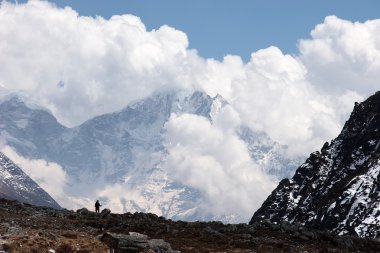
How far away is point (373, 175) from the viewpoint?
6555 inches

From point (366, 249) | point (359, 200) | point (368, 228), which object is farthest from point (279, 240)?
point (359, 200)

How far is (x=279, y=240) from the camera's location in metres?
55.3

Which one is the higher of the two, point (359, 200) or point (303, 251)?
point (359, 200)

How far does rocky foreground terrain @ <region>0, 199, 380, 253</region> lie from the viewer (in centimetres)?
4319

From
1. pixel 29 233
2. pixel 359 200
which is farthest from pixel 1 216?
pixel 359 200

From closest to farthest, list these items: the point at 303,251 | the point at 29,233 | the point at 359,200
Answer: the point at 29,233 → the point at 303,251 → the point at 359,200

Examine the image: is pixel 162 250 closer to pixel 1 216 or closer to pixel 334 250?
pixel 334 250

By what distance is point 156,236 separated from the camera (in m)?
54.0

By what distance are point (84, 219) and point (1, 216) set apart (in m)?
9.37

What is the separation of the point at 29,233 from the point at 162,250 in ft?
38.7

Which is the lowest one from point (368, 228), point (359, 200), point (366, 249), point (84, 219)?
point (366, 249)

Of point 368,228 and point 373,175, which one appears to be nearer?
point 368,228

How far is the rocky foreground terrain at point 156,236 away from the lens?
4319 centimetres

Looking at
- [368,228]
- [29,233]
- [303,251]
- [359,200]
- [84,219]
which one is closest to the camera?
[29,233]
